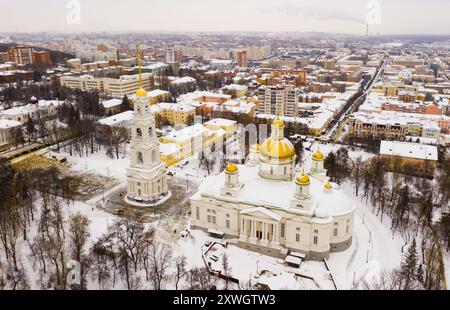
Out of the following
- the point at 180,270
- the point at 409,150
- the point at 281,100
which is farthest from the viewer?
the point at 281,100

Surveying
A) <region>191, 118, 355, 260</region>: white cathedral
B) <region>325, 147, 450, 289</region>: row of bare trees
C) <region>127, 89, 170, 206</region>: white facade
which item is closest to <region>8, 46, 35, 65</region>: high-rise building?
<region>127, 89, 170, 206</region>: white facade

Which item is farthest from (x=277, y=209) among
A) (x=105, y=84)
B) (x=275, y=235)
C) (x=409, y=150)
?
(x=105, y=84)

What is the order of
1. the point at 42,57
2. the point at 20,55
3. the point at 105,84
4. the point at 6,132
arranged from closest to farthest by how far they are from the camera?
the point at 6,132
the point at 105,84
the point at 20,55
the point at 42,57

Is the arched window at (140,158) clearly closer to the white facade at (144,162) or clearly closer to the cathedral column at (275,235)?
the white facade at (144,162)

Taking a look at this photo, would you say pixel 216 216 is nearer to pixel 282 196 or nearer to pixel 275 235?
pixel 275 235

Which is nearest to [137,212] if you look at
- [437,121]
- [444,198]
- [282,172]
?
[282,172]

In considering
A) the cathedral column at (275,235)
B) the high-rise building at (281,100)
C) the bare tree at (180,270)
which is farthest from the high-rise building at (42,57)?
the cathedral column at (275,235)
